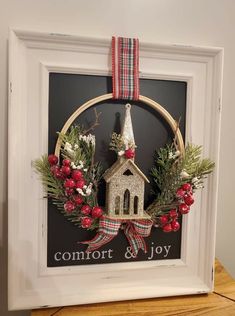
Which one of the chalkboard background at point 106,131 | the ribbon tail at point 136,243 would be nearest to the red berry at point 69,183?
the chalkboard background at point 106,131

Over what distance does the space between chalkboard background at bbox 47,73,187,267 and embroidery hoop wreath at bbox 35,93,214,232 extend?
2cm

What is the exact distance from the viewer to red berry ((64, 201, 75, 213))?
73 centimetres

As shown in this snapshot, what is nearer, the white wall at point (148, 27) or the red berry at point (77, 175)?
the red berry at point (77, 175)

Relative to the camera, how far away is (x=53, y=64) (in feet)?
2.47

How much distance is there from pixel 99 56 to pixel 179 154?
328 mm

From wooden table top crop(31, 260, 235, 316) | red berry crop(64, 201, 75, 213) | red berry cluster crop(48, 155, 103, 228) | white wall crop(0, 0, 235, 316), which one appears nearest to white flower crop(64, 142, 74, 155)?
red berry cluster crop(48, 155, 103, 228)

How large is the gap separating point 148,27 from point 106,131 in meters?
0.35

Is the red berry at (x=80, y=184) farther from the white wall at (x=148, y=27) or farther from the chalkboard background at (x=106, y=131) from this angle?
the white wall at (x=148, y=27)

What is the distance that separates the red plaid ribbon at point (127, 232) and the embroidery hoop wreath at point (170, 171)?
24 mm

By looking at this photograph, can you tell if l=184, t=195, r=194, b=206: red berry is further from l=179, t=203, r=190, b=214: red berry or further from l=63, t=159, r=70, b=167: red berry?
l=63, t=159, r=70, b=167: red berry

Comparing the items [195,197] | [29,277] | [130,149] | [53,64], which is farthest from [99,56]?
[29,277]

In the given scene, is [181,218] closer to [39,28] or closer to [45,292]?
[45,292]

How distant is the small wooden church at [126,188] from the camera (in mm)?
741

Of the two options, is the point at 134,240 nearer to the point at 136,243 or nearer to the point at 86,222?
the point at 136,243
